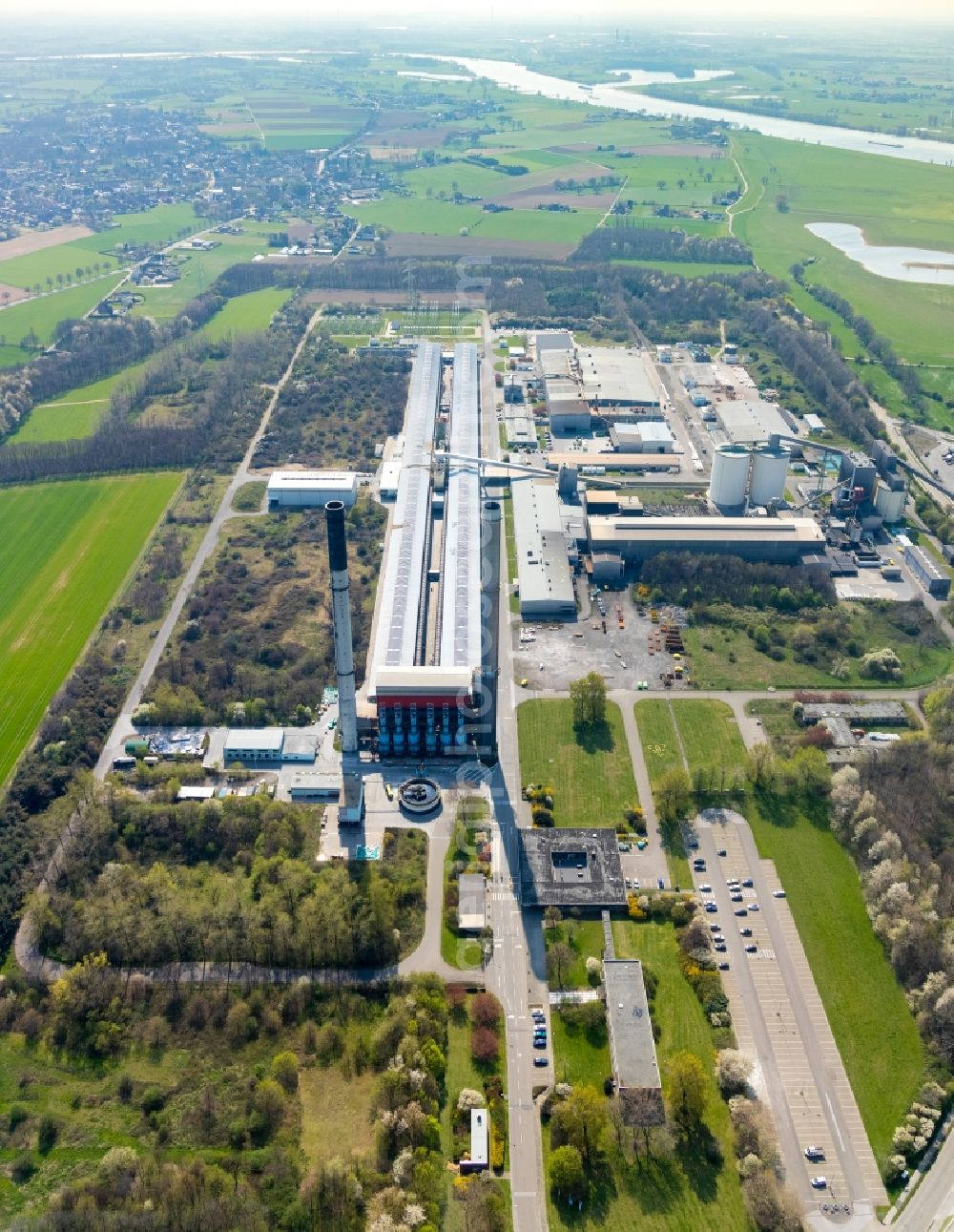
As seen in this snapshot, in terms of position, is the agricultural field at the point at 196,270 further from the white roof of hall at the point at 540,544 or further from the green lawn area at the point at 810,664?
the green lawn area at the point at 810,664

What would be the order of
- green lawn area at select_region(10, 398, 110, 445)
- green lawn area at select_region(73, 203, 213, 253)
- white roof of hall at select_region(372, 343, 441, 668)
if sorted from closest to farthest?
white roof of hall at select_region(372, 343, 441, 668) < green lawn area at select_region(10, 398, 110, 445) < green lawn area at select_region(73, 203, 213, 253)

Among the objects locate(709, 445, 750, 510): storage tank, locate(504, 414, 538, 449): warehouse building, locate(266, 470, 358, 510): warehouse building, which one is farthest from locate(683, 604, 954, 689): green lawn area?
locate(266, 470, 358, 510): warehouse building

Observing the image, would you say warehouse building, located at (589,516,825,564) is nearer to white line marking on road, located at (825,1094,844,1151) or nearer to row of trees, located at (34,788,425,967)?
row of trees, located at (34,788,425,967)

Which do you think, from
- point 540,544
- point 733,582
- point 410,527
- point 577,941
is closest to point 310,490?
point 410,527

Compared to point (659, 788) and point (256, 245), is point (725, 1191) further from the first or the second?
point (256, 245)

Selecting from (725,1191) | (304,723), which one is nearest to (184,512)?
(304,723)

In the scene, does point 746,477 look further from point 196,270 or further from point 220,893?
point 196,270

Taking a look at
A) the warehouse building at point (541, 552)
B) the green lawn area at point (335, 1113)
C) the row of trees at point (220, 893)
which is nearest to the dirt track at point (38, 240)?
the warehouse building at point (541, 552)
